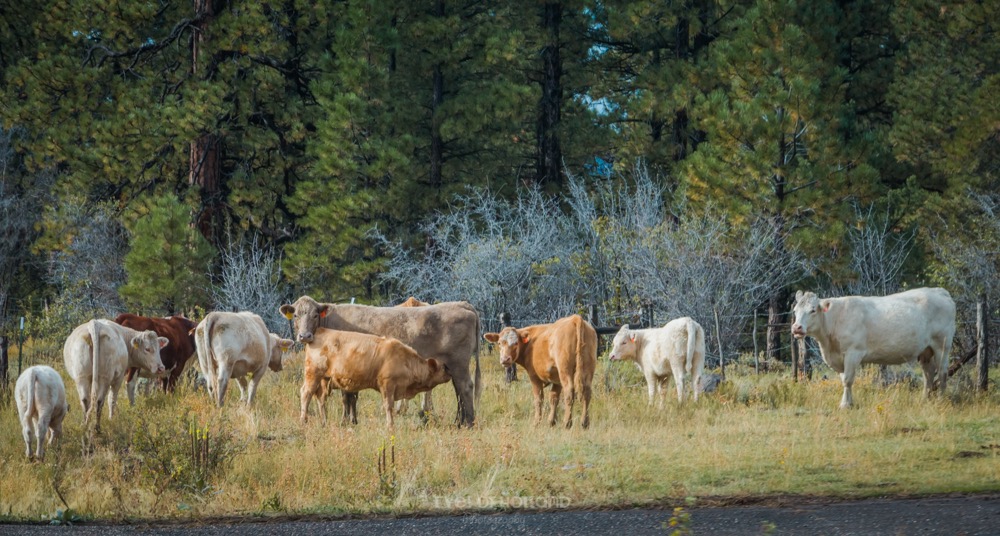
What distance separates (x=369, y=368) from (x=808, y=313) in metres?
6.20

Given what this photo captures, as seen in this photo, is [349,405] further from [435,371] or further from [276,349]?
[276,349]

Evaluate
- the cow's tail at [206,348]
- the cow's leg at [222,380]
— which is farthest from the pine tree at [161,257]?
the cow's leg at [222,380]

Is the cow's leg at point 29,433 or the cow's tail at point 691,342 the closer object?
the cow's leg at point 29,433

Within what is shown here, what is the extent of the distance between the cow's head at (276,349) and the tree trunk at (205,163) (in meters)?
11.3

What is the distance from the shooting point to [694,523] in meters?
9.19

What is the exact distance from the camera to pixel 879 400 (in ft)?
49.5

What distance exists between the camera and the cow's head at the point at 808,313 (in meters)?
15.6

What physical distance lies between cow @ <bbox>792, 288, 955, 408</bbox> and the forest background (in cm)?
527

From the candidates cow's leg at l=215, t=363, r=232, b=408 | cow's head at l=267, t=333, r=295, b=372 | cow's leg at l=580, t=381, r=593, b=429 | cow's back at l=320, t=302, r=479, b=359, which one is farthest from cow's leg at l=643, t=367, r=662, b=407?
cow's leg at l=215, t=363, r=232, b=408

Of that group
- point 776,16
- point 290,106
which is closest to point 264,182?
point 290,106

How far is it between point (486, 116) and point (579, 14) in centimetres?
581

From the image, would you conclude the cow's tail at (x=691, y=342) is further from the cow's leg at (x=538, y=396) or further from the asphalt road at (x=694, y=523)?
the asphalt road at (x=694, y=523)

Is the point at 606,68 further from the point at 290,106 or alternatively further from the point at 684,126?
the point at 290,106

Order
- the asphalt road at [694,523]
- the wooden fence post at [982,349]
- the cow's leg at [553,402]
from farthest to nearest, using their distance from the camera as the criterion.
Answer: the wooden fence post at [982,349] < the cow's leg at [553,402] < the asphalt road at [694,523]
